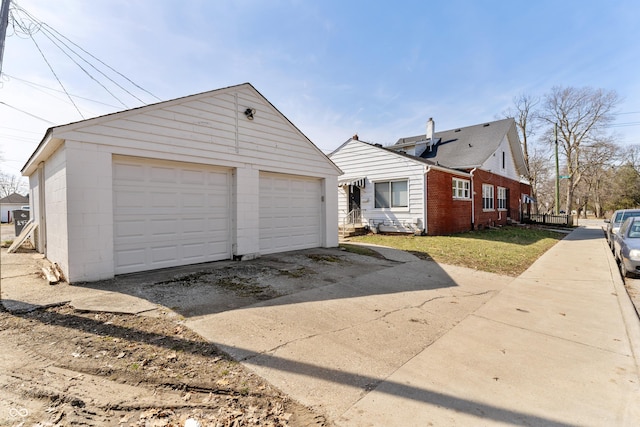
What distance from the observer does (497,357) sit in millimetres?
3135

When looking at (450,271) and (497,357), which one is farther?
(450,271)

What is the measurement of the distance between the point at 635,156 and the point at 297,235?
56.0m

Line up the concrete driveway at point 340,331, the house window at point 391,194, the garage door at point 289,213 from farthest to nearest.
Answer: the house window at point 391,194, the garage door at point 289,213, the concrete driveway at point 340,331

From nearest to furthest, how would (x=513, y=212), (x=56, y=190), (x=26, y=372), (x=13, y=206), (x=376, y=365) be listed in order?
(x=26, y=372) → (x=376, y=365) → (x=56, y=190) → (x=513, y=212) → (x=13, y=206)

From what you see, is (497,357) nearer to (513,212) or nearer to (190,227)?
(190,227)

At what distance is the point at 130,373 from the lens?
104 inches

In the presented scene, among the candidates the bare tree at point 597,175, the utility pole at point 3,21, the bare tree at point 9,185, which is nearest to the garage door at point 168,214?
the utility pole at point 3,21

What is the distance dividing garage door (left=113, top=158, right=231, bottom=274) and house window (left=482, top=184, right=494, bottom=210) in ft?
54.1

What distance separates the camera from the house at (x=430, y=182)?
13844mm

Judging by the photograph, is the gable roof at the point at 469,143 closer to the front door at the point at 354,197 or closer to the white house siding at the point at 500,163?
the white house siding at the point at 500,163

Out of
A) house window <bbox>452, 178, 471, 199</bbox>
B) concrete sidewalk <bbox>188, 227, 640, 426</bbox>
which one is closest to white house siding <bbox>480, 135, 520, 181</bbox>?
house window <bbox>452, 178, 471, 199</bbox>

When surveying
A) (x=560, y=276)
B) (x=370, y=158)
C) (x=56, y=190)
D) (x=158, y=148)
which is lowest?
(x=560, y=276)

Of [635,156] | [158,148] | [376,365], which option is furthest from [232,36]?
[635,156]

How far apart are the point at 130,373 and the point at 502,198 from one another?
79.6ft
